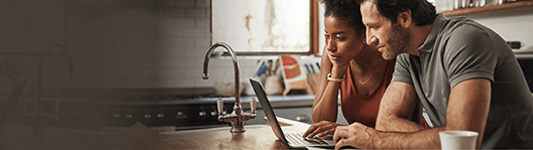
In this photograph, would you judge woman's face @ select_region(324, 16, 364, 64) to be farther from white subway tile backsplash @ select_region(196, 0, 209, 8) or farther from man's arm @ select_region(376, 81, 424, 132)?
white subway tile backsplash @ select_region(196, 0, 209, 8)

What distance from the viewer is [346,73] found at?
203 cm

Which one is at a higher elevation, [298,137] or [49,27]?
[49,27]

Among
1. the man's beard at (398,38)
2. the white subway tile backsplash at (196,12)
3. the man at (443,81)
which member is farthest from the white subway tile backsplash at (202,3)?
the man's beard at (398,38)

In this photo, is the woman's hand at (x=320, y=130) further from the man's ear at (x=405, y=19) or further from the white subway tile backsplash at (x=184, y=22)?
the white subway tile backsplash at (x=184, y=22)

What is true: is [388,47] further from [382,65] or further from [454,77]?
[382,65]

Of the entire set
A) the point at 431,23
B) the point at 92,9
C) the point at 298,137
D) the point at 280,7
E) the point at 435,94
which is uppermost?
the point at 280,7

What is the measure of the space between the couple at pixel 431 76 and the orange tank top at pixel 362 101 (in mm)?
30

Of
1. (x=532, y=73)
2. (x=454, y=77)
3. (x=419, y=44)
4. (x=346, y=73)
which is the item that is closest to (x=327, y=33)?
(x=346, y=73)

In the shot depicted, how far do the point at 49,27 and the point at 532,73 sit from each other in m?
2.85

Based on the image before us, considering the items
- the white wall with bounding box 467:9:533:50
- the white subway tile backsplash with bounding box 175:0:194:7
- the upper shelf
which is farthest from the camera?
the white subway tile backsplash with bounding box 175:0:194:7

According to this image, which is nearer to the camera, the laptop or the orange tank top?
the laptop

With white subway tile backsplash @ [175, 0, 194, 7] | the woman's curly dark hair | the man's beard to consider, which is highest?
white subway tile backsplash @ [175, 0, 194, 7]

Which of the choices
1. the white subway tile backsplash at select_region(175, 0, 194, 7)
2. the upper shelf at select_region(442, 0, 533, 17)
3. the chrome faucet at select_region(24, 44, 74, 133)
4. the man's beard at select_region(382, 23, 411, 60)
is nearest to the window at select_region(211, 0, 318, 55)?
the white subway tile backsplash at select_region(175, 0, 194, 7)

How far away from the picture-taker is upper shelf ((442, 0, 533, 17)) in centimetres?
248
